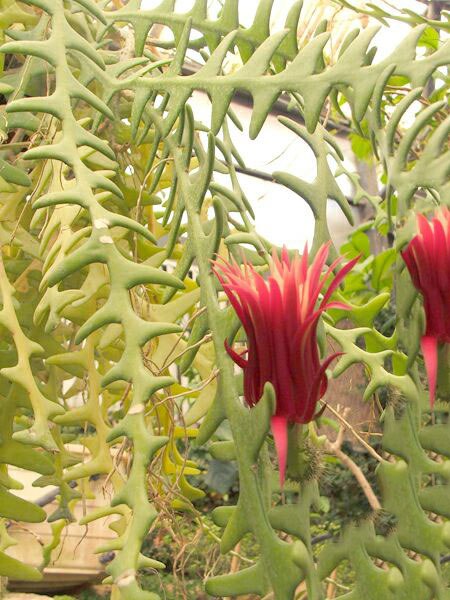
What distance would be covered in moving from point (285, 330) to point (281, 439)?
0.05 m

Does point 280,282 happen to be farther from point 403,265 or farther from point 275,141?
point 275,141

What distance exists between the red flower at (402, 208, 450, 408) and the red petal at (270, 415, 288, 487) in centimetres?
9

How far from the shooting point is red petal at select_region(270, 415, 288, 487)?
0.34 m

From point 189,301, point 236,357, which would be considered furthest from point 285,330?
point 189,301

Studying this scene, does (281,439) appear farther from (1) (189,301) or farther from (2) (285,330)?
(1) (189,301)

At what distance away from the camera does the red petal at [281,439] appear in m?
0.34

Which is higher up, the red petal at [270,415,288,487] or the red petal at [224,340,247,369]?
the red petal at [224,340,247,369]

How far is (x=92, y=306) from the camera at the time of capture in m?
0.50

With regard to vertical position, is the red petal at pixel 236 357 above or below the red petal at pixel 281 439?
above

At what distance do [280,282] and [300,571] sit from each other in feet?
0.39

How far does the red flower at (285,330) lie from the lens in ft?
1.15

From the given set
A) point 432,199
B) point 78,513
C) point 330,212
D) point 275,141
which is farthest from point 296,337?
point 330,212

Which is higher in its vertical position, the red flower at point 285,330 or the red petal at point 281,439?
the red flower at point 285,330

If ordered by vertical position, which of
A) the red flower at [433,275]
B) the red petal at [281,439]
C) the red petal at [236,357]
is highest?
the red flower at [433,275]
